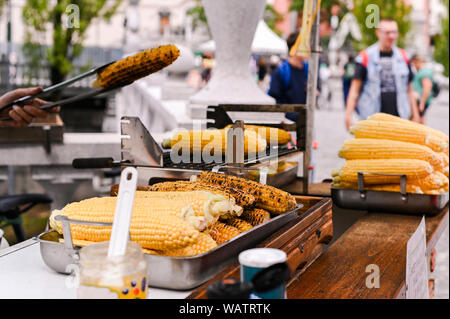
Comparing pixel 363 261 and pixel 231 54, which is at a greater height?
pixel 231 54

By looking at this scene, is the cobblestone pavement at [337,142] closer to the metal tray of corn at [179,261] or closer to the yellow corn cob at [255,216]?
the yellow corn cob at [255,216]

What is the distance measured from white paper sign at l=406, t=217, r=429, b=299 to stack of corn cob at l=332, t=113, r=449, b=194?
2.52 ft

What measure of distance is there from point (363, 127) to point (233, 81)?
1.58m

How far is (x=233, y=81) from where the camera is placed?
4.38 meters

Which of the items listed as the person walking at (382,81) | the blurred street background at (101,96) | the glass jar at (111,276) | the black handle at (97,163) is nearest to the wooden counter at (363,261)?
the glass jar at (111,276)

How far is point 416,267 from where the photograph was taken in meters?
1.94

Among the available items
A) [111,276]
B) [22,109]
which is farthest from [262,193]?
[22,109]

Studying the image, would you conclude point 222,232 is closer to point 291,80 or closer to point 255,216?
point 255,216

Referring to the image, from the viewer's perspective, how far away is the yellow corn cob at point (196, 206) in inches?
61.8

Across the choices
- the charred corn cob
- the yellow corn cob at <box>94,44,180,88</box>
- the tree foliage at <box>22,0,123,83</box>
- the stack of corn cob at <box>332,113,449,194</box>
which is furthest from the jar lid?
the tree foliage at <box>22,0,123,83</box>

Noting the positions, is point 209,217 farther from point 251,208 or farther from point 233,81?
point 233,81

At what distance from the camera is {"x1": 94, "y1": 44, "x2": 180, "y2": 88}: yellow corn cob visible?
7.47 ft

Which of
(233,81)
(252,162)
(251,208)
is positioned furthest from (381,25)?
(251,208)

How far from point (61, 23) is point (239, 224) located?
1367 centimetres
